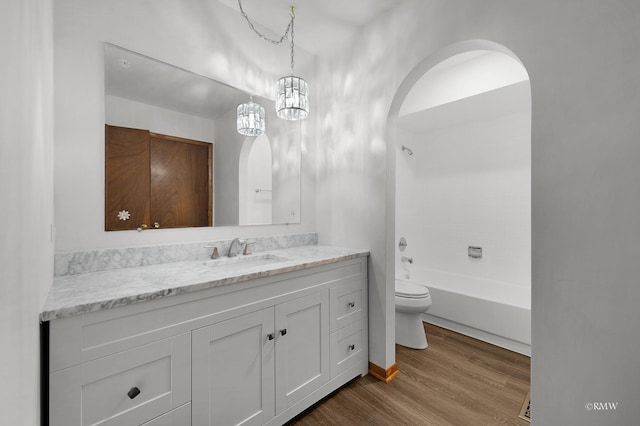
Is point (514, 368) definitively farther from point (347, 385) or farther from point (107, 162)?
point (107, 162)

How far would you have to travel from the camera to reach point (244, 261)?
6.43ft

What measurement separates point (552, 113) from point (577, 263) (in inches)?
25.7

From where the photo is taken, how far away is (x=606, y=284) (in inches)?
43.3

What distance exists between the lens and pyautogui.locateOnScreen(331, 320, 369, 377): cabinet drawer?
185 centimetres

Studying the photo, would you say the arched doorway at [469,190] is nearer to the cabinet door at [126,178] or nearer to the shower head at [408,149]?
the shower head at [408,149]

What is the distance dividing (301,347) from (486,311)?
187cm

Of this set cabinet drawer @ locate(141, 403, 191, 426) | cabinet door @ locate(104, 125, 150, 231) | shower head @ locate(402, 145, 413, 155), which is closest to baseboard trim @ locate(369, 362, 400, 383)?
cabinet drawer @ locate(141, 403, 191, 426)

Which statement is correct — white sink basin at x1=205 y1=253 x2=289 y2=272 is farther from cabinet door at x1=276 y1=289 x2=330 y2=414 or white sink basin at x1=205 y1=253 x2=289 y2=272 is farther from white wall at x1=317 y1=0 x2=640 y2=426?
white wall at x1=317 y1=0 x2=640 y2=426

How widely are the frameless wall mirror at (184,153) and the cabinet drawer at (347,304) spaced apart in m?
0.80

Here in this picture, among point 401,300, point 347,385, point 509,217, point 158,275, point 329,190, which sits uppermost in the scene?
point 329,190

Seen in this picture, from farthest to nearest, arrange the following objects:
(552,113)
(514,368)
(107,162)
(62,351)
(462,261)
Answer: (462,261) → (514,368) → (107,162) → (552,113) → (62,351)

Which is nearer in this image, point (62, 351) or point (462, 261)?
point (62, 351)

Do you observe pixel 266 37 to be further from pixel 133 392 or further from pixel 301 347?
pixel 133 392

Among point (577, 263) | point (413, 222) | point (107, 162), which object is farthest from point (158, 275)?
point (413, 222)
